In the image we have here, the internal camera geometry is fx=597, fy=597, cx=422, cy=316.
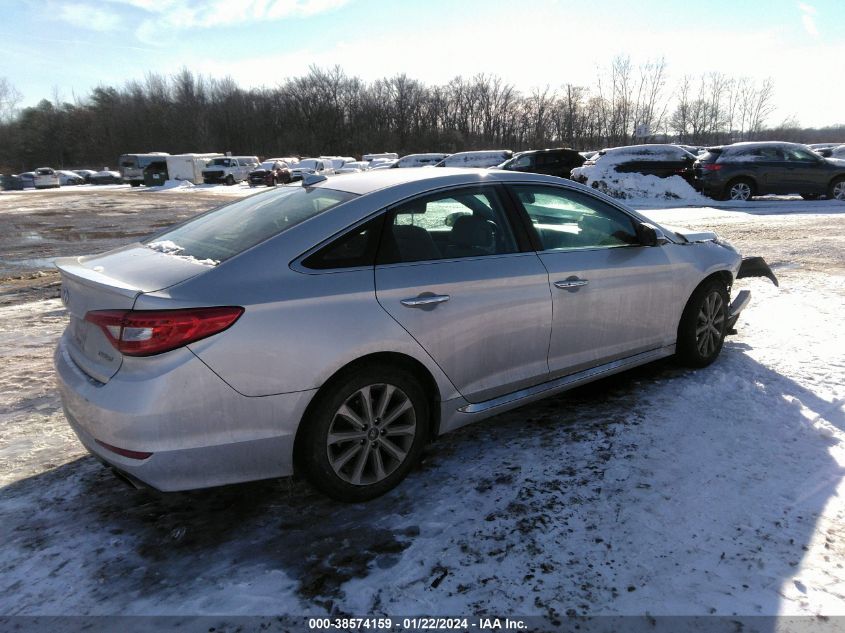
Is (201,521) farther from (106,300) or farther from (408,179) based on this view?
(408,179)

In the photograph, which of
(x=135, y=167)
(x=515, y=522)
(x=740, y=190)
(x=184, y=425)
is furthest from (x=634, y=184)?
(x=135, y=167)

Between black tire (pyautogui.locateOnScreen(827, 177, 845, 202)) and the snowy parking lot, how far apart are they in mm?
16261

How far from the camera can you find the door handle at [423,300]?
2879 mm

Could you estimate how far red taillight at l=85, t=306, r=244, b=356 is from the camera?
7.84 ft

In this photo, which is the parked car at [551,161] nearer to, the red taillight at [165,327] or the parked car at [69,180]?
the red taillight at [165,327]

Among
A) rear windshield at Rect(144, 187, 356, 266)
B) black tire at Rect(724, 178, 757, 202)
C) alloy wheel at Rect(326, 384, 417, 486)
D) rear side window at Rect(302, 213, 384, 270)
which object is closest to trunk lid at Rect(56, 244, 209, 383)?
rear windshield at Rect(144, 187, 356, 266)

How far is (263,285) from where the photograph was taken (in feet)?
8.44

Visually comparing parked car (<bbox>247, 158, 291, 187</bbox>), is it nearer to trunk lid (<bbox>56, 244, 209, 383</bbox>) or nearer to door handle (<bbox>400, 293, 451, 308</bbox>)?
trunk lid (<bbox>56, 244, 209, 383</bbox>)

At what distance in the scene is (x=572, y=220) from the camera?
3.93 m

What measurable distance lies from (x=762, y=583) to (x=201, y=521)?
2.43 meters

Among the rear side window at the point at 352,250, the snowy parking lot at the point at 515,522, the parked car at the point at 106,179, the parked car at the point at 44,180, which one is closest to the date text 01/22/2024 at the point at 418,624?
the snowy parking lot at the point at 515,522

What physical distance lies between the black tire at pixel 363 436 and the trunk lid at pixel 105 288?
835 mm

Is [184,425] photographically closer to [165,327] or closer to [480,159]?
[165,327]

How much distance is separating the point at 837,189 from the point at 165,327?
20413mm
